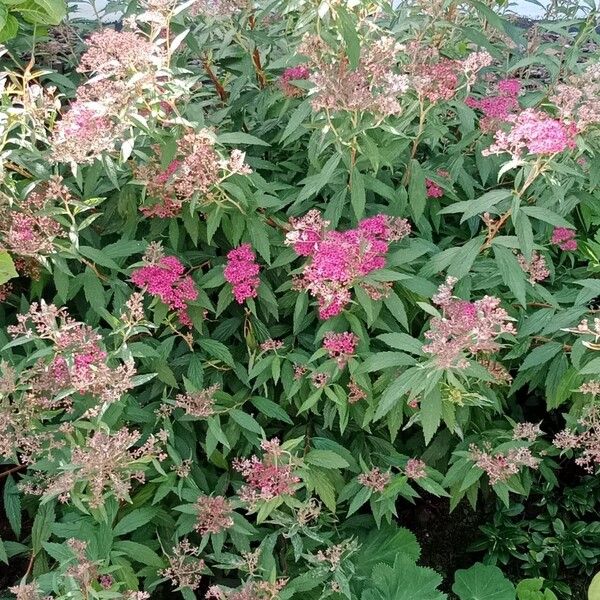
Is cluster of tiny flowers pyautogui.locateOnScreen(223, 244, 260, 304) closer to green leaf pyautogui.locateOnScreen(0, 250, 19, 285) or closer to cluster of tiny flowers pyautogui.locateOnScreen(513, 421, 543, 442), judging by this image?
green leaf pyautogui.locateOnScreen(0, 250, 19, 285)

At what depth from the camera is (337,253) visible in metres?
1.72

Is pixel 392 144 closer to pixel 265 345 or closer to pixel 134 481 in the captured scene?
pixel 265 345

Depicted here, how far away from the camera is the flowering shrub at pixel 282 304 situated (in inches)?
67.7

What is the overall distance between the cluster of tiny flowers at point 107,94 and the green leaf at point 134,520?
2.83 ft

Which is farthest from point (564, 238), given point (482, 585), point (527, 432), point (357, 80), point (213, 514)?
point (213, 514)

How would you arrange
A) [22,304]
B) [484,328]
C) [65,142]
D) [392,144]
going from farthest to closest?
[22,304] < [392,144] < [65,142] < [484,328]

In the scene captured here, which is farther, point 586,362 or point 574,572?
point 574,572

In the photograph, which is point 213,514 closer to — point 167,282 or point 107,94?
point 167,282

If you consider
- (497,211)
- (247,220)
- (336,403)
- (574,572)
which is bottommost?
(574,572)

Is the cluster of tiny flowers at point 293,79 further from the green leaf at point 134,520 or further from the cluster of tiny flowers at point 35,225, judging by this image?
the green leaf at point 134,520

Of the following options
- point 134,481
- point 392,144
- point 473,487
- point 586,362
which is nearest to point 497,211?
point 392,144

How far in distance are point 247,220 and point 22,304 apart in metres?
0.64

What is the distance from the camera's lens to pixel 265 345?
1984mm

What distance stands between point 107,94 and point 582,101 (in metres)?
1.13
